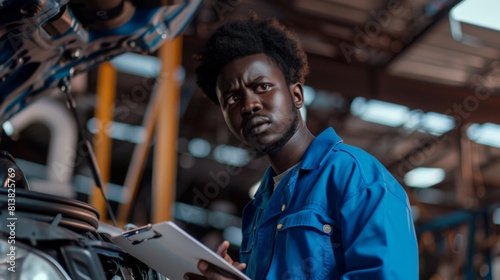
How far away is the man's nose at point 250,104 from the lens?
5.57 feet

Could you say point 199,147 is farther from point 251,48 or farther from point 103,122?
point 251,48

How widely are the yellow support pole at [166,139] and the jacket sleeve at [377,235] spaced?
3.45m

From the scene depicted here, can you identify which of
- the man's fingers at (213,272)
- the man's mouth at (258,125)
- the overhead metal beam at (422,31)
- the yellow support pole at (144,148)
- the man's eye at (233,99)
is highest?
the overhead metal beam at (422,31)

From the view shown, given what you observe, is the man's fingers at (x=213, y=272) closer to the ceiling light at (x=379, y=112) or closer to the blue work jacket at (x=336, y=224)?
the blue work jacket at (x=336, y=224)

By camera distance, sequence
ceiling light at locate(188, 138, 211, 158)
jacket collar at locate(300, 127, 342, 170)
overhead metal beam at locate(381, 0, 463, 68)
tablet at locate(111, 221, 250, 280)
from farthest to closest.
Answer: ceiling light at locate(188, 138, 211, 158)
overhead metal beam at locate(381, 0, 463, 68)
jacket collar at locate(300, 127, 342, 170)
tablet at locate(111, 221, 250, 280)

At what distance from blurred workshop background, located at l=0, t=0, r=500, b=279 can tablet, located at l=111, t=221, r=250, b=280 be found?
9.10 ft

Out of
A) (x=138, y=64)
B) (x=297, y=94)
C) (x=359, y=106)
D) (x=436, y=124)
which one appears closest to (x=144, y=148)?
(x=138, y=64)

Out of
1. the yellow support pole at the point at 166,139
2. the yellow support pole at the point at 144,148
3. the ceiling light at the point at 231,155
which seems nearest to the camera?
the yellow support pole at the point at 166,139

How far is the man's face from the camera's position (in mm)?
1708

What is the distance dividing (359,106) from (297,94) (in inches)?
265

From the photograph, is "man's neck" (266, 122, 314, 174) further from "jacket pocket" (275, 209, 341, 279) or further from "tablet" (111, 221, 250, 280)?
"tablet" (111, 221, 250, 280)

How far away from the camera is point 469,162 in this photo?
27.5 feet

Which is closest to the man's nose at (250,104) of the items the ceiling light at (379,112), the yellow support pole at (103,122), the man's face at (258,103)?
the man's face at (258,103)

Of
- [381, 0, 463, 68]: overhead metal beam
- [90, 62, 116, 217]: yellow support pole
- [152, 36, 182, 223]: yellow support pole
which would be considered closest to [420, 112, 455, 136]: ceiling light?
[381, 0, 463, 68]: overhead metal beam
